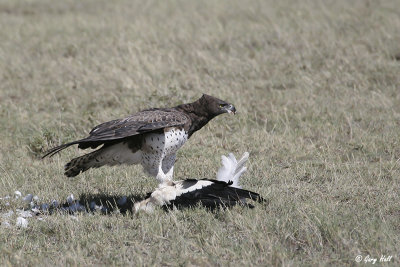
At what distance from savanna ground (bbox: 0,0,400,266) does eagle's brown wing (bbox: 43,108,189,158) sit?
0.82 metres

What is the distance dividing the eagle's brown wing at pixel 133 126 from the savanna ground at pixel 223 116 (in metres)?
0.82

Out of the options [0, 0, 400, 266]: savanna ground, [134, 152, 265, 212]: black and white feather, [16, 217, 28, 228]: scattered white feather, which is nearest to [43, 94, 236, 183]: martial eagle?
[134, 152, 265, 212]: black and white feather

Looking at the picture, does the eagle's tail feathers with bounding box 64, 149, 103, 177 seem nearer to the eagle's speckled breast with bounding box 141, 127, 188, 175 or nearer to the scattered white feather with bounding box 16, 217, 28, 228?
the eagle's speckled breast with bounding box 141, 127, 188, 175

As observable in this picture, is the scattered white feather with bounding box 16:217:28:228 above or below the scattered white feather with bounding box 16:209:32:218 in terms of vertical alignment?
above

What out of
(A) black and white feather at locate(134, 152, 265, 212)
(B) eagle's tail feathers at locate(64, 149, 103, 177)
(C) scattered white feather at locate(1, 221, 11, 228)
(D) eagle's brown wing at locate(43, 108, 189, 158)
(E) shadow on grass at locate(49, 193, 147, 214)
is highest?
(D) eagle's brown wing at locate(43, 108, 189, 158)

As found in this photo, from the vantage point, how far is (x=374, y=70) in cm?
1202

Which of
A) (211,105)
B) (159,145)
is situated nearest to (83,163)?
(159,145)

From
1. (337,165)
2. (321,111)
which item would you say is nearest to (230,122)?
(321,111)

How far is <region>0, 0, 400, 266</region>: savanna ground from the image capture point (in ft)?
18.4

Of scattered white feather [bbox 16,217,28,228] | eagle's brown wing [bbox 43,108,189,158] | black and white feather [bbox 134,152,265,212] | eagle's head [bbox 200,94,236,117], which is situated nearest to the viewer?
scattered white feather [bbox 16,217,28,228]

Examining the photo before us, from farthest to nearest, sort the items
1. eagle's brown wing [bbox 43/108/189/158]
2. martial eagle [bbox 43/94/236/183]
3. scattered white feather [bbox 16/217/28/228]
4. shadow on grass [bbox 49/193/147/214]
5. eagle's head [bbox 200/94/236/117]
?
eagle's head [bbox 200/94/236/117]
shadow on grass [bbox 49/193/147/214]
martial eagle [bbox 43/94/236/183]
eagle's brown wing [bbox 43/108/189/158]
scattered white feather [bbox 16/217/28/228]

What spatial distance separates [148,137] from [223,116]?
369 centimetres

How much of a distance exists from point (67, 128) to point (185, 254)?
202 inches

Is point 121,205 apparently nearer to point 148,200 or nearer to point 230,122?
point 148,200
